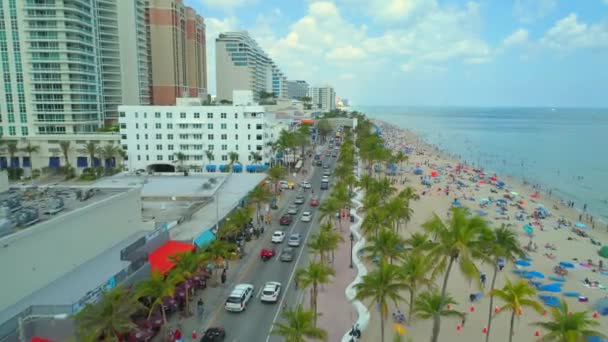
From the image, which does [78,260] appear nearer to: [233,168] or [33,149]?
[233,168]

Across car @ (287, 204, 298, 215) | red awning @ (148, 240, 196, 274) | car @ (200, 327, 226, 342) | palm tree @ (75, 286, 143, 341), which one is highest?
palm tree @ (75, 286, 143, 341)

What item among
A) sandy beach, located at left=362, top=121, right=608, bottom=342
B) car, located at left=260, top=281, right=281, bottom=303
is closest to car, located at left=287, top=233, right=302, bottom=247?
car, located at left=260, top=281, right=281, bottom=303

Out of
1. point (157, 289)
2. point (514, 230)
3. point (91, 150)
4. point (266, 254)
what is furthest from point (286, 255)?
point (91, 150)

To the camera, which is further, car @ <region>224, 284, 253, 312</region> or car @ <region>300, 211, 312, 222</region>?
car @ <region>300, 211, 312, 222</region>

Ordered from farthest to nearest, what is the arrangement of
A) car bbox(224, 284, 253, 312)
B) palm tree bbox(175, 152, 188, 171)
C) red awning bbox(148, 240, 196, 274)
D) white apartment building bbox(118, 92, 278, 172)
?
white apartment building bbox(118, 92, 278, 172)
palm tree bbox(175, 152, 188, 171)
red awning bbox(148, 240, 196, 274)
car bbox(224, 284, 253, 312)

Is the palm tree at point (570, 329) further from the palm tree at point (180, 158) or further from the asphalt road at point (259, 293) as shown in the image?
the palm tree at point (180, 158)

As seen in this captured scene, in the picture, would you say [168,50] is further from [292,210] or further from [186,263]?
[186,263]

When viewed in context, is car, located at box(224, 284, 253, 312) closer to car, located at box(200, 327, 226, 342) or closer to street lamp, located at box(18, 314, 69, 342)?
car, located at box(200, 327, 226, 342)
